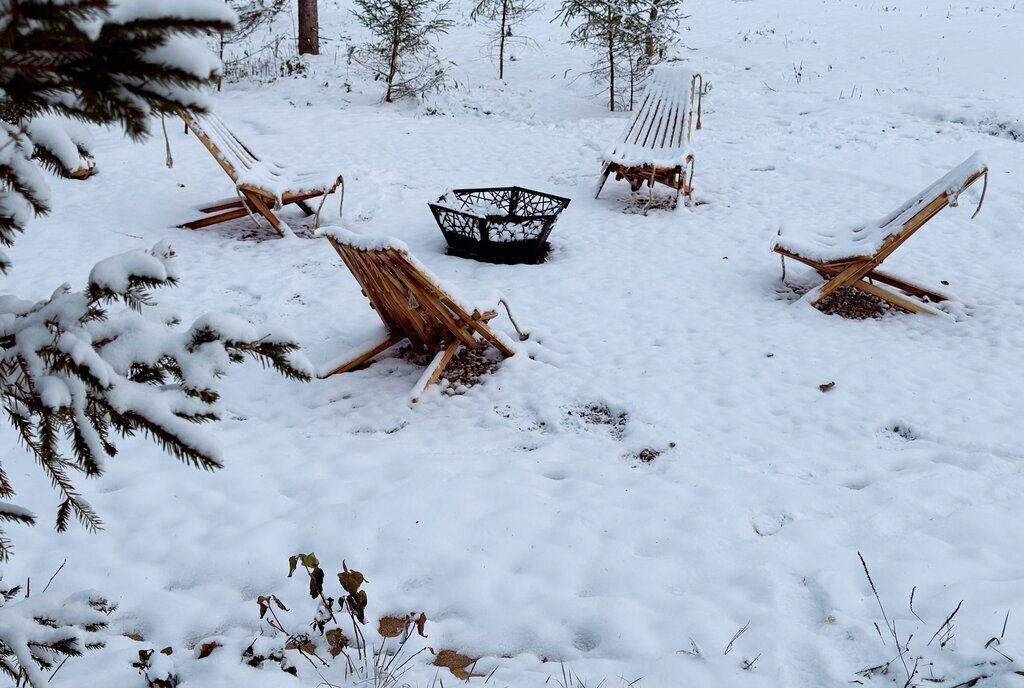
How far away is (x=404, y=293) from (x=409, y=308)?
0.11 meters

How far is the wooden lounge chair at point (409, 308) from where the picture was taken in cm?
358

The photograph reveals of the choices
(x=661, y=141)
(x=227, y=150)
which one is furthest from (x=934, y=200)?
(x=227, y=150)

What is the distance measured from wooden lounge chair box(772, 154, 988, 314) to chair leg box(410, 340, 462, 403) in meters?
2.51

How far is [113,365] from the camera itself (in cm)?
137

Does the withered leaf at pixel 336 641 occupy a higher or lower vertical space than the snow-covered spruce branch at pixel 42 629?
lower

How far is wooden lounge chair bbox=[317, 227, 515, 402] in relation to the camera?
3.58 metres

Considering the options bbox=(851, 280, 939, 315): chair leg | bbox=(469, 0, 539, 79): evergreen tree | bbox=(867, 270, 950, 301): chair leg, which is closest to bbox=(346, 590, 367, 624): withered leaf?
bbox=(851, 280, 939, 315): chair leg

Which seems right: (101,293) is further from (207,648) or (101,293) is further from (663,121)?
(663,121)

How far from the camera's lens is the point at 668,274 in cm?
563

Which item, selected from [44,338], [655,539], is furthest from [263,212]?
[44,338]

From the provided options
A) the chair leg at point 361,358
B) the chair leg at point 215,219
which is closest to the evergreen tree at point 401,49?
the chair leg at point 215,219

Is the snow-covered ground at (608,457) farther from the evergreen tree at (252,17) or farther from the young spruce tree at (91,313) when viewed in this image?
the evergreen tree at (252,17)

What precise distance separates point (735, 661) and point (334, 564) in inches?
55.1

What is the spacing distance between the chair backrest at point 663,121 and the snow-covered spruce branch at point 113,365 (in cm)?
619
